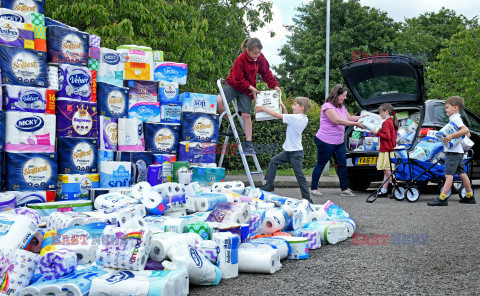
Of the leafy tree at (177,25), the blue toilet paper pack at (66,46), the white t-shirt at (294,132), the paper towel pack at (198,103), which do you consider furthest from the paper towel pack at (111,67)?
the leafy tree at (177,25)

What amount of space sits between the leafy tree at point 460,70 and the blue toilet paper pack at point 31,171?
2649cm

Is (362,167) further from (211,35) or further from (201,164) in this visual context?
(211,35)

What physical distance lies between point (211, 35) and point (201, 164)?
760 centimetres

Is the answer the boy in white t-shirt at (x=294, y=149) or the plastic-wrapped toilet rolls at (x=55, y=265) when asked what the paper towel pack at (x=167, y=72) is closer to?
the boy in white t-shirt at (x=294, y=149)

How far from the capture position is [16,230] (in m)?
3.34

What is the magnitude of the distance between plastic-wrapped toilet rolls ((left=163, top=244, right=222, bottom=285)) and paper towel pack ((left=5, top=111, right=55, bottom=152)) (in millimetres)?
2329

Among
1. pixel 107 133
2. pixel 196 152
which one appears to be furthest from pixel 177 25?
pixel 107 133

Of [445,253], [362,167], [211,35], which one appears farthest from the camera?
[211,35]

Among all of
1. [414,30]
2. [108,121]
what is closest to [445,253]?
[108,121]

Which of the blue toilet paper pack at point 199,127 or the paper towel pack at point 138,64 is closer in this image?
the paper towel pack at point 138,64

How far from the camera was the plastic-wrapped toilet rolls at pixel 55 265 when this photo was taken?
9.26ft

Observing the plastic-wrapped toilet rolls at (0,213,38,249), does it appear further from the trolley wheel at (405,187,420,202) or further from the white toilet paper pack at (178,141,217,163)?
the trolley wheel at (405,187,420,202)

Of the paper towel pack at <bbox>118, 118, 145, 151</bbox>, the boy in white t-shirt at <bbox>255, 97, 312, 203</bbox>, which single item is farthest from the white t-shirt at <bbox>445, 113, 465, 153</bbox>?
the paper towel pack at <bbox>118, 118, 145, 151</bbox>

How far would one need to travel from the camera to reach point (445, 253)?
Answer: 13.1 feet
